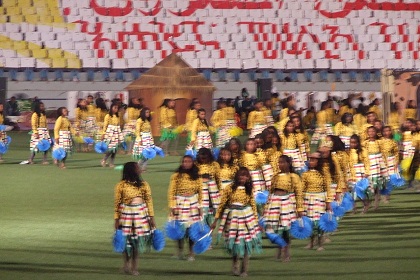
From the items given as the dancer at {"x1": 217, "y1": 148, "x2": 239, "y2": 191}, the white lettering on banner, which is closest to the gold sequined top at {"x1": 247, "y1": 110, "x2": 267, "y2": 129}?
the dancer at {"x1": 217, "y1": 148, "x2": 239, "y2": 191}

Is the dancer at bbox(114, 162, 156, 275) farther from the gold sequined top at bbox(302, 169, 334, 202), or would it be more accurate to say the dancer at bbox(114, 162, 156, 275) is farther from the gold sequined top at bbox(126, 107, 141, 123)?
the gold sequined top at bbox(126, 107, 141, 123)

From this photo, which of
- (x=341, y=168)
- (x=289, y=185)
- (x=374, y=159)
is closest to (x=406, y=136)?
(x=374, y=159)

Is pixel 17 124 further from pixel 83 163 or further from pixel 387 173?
pixel 387 173

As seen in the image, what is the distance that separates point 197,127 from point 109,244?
9091 millimetres

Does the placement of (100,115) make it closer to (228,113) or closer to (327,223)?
(228,113)

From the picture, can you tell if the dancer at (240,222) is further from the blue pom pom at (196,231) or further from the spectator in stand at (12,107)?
the spectator in stand at (12,107)

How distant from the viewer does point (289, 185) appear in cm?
1302

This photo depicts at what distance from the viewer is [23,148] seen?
30422 mm

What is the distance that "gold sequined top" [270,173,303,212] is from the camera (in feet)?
42.7

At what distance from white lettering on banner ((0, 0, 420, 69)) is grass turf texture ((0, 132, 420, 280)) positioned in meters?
16.9

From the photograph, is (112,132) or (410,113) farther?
(410,113)

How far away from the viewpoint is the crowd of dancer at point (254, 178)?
11828 mm

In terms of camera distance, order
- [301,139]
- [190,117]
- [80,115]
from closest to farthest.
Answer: [301,139] < [190,117] < [80,115]

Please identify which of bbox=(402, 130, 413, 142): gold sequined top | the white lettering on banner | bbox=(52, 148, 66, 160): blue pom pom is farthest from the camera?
the white lettering on banner
